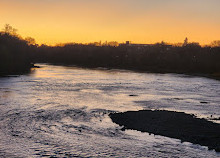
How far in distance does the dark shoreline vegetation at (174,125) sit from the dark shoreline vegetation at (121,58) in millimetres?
64377

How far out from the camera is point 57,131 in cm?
2436

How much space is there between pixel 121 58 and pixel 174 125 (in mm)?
140254

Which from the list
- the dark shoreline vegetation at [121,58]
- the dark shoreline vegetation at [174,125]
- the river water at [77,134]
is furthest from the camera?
the dark shoreline vegetation at [121,58]

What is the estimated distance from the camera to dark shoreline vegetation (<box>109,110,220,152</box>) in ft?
73.3

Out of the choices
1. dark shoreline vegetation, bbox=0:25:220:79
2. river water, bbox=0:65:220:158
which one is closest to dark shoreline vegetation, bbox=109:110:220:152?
river water, bbox=0:65:220:158

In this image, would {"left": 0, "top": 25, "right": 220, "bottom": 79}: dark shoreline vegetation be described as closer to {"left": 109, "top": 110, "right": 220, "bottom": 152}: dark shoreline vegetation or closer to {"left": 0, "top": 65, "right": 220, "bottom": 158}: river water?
{"left": 0, "top": 65, "right": 220, "bottom": 158}: river water

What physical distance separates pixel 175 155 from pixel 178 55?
131m

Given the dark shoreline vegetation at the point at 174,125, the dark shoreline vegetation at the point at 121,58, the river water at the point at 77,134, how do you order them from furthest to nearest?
1. the dark shoreline vegetation at the point at 121,58
2. the dark shoreline vegetation at the point at 174,125
3. the river water at the point at 77,134

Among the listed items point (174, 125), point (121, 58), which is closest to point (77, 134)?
point (174, 125)

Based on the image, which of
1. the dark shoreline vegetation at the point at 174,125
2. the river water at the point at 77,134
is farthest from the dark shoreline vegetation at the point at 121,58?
the dark shoreline vegetation at the point at 174,125

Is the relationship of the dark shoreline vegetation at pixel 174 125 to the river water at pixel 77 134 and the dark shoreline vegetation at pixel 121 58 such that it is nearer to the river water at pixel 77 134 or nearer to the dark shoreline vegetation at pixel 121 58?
the river water at pixel 77 134

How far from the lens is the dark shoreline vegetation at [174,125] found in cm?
2235

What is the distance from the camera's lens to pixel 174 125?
26.0 m

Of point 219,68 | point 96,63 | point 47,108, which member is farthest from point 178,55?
point 47,108
